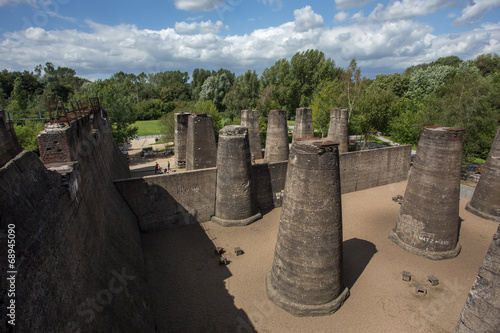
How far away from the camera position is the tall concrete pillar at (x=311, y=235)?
24.5ft

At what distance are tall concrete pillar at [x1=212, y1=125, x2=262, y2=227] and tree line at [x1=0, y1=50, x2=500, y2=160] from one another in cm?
810

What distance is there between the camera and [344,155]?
1756 cm

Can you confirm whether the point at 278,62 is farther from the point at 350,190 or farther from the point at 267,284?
the point at 267,284

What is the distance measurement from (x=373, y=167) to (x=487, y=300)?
15.1 meters

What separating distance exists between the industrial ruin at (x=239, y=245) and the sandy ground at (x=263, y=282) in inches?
1.9

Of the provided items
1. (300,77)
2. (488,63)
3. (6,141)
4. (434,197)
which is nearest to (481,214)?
(434,197)

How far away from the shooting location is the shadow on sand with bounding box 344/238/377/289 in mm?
9930

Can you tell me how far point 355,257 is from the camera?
36.5 ft

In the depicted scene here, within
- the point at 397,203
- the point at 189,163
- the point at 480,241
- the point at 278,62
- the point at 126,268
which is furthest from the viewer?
the point at 278,62

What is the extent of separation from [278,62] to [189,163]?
113 feet

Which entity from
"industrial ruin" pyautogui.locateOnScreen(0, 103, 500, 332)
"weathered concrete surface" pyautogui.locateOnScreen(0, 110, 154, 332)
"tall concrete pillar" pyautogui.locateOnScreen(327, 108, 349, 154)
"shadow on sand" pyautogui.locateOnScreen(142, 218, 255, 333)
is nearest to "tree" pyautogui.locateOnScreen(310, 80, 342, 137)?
"tall concrete pillar" pyautogui.locateOnScreen(327, 108, 349, 154)

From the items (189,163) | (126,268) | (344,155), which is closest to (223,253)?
(126,268)

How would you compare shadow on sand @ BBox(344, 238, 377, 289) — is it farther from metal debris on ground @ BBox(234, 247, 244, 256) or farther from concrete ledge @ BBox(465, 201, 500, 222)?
concrete ledge @ BBox(465, 201, 500, 222)

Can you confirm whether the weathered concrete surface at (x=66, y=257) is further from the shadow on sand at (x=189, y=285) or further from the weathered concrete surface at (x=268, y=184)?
the weathered concrete surface at (x=268, y=184)
